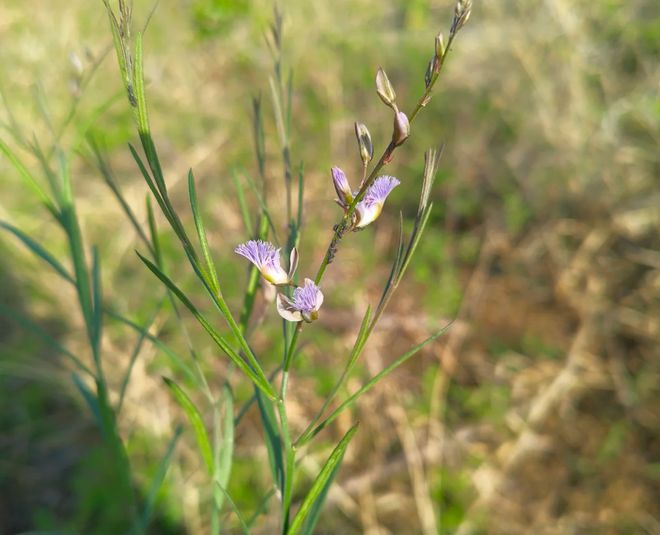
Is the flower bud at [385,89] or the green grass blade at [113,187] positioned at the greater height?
the green grass blade at [113,187]

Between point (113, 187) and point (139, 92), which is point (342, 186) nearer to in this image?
point (139, 92)

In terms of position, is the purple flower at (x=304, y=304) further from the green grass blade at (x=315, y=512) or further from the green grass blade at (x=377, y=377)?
the green grass blade at (x=315, y=512)

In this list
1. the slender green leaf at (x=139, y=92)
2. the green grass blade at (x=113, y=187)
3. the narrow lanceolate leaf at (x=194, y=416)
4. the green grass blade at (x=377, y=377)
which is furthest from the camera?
the green grass blade at (x=113, y=187)

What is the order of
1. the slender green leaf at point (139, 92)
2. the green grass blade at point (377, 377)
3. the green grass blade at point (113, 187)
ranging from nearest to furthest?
the slender green leaf at point (139, 92) → the green grass blade at point (377, 377) → the green grass blade at point (113, 187)

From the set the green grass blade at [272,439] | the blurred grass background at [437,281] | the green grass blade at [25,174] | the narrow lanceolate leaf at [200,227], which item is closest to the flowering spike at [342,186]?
the narrow lanceolate leaf at [200,227]

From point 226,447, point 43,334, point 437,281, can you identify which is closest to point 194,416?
point 226,447

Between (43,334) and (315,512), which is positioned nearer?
(315,512)
